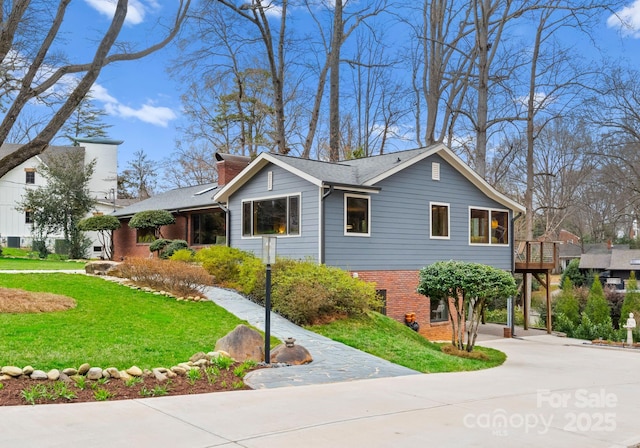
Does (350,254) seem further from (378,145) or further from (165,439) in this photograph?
(378,145)

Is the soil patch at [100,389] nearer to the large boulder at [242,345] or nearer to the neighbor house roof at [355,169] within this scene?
the large boulder at [242,345]

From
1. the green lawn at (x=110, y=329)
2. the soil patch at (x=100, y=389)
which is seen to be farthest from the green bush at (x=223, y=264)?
the soil patch at (x=100, y=389)

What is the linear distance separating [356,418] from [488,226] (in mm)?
16690

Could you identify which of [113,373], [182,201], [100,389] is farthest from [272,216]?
[100,389]

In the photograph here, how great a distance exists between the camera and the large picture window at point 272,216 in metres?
17.7

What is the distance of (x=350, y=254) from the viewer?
678 inches

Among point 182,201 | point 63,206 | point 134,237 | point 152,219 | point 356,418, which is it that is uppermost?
point 63,206

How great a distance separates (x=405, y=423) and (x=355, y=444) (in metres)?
1.01

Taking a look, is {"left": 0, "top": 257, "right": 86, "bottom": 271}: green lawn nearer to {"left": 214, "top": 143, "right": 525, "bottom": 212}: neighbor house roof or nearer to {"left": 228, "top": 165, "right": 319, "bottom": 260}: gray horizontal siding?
{"left": 214, "top": 143, "right": 525, "bottom": 212}: neighbor house roof

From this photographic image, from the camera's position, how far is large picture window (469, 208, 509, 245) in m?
21.1

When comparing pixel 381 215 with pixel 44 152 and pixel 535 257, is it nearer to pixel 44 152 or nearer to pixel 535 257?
pixel 535 257

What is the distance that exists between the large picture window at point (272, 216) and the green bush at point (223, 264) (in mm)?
1691

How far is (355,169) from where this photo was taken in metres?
19.5

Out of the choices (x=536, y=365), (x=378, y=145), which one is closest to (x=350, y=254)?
(x=536, y=365)
